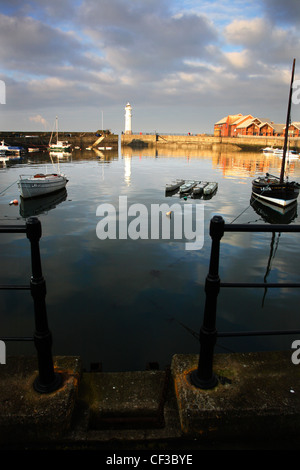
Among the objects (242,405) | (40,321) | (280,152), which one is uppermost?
(280,152)

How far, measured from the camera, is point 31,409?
88.9 inches

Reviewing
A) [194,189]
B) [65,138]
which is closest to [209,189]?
[194,189]

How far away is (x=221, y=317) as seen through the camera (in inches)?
344

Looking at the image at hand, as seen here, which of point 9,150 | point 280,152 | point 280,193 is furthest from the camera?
point 280,152

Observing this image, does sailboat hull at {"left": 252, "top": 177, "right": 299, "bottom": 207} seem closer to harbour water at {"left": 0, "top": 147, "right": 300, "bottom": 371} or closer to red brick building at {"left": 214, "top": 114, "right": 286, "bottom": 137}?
harbour water at {"left": 0, "top": 147, "right": 300, "bottom": 371}

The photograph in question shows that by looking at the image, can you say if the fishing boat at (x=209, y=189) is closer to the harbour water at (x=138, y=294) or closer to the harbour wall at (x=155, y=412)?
the harbour water at (x=138, y=294)

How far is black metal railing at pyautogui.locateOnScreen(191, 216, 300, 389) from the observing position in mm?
2184

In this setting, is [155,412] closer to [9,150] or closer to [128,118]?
[9,150]

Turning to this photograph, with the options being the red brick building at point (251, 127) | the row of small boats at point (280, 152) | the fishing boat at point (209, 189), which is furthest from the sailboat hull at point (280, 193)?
the red brick building at point (251, 127)

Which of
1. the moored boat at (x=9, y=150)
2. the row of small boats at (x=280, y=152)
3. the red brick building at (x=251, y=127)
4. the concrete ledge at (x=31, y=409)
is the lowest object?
the concrete ledge at (x=31, y=409)

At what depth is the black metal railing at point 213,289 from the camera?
218cm

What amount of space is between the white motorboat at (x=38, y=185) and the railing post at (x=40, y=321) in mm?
25442

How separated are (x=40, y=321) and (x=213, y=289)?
4.66 feet

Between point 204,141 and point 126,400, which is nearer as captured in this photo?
point 126,400
